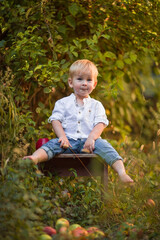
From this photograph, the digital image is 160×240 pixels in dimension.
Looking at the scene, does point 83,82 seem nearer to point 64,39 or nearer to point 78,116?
point 78,116

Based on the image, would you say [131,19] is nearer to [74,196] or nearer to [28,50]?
[28,50]

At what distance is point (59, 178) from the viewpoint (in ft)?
10.5

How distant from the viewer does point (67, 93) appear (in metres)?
4.66

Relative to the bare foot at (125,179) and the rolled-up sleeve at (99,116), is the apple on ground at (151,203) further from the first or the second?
the rolled-up sleeve at (99,116)

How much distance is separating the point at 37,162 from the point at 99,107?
86cm

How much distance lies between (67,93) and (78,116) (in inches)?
52.9

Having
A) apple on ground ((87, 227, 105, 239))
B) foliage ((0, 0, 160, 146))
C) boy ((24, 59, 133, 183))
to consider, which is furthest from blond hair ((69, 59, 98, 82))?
apple on ground ((87, 227, 105, 239))

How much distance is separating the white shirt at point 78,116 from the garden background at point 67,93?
27cm

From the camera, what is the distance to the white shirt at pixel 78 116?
3.33 m

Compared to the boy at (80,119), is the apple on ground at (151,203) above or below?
below

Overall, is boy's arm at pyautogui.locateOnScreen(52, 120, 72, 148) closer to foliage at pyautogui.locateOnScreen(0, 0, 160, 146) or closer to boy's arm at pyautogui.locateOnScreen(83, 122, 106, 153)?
boy's arm at pyautogui.locateOnScreen(83, 122, 106, 153)

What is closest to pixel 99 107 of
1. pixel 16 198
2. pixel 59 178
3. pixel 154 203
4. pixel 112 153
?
pixel 112 153

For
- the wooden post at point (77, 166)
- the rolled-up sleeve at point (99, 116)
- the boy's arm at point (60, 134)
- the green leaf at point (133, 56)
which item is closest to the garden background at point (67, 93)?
the green leaf at point (133, 56)

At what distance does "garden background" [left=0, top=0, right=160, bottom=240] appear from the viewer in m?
2.51
